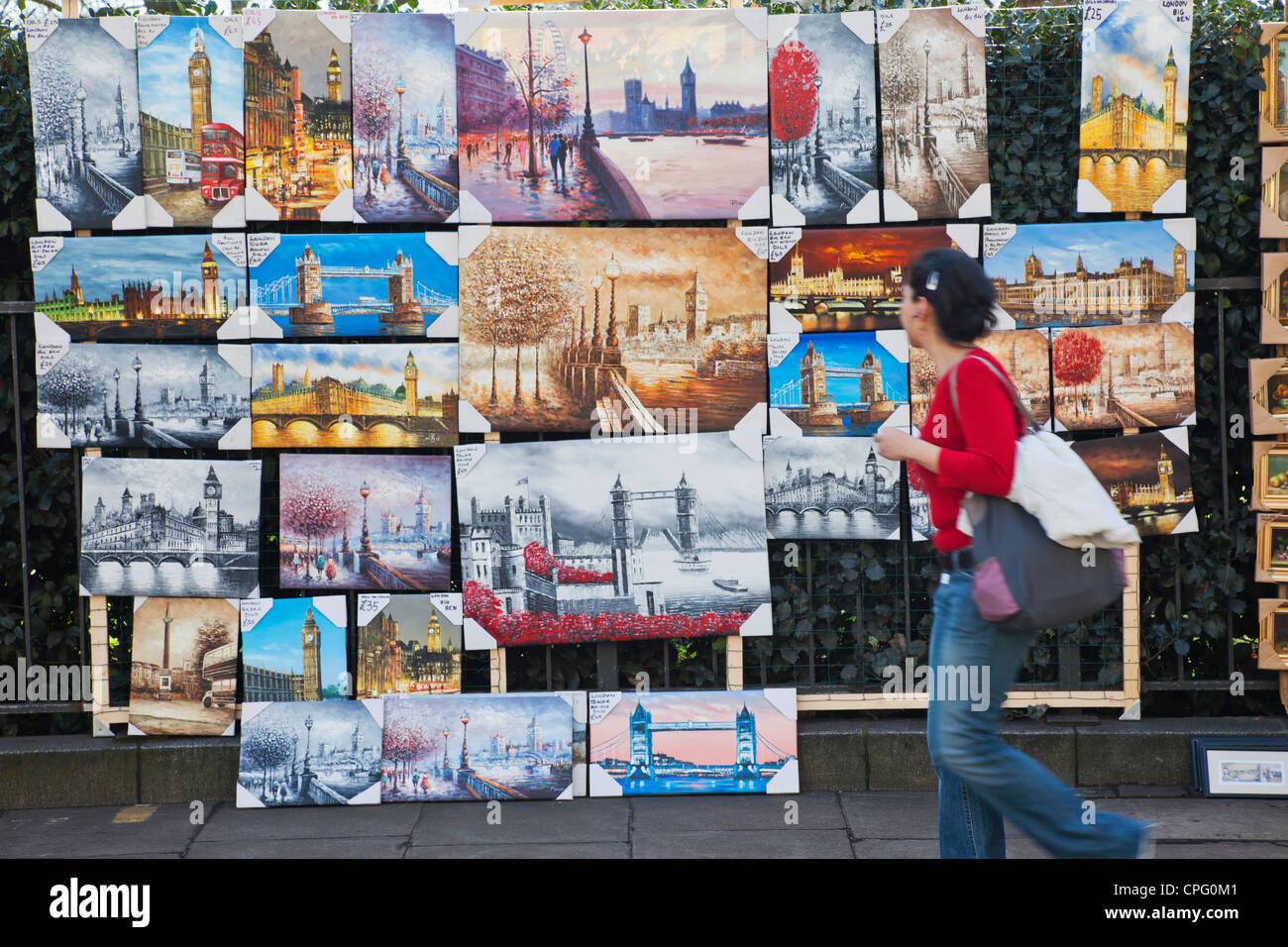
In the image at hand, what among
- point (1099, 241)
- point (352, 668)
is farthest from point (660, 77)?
point (352, 668)

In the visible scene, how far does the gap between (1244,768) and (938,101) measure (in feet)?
9.55

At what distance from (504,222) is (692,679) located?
207cm

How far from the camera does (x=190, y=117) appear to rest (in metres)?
4.71

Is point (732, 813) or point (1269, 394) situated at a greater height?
point (1269, 394)

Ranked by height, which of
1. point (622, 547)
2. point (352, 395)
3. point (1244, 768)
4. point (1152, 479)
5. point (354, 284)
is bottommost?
point (1244, 768)

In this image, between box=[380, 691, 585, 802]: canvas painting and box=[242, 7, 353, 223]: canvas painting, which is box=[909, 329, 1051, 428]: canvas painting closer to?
box=[380, 691, 585, 802]: canvas painting

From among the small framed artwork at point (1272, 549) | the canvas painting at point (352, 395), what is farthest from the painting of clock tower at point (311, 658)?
the small framed artwork at point (1272, 549)

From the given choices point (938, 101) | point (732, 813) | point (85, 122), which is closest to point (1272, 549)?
point (938, 101)

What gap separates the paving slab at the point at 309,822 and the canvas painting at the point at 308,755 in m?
0.04

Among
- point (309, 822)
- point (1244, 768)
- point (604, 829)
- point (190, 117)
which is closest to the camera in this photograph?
point (604, 829)

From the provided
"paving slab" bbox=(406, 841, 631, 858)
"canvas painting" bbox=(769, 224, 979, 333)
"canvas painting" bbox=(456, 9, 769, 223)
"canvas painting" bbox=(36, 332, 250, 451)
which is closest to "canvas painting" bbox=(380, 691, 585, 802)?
"paving slab" bbox=(406, 841, 631, 858)

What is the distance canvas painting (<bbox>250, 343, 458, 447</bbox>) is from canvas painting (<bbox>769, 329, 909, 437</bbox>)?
1.35 meters

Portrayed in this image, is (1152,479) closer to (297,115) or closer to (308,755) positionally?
(308,755)

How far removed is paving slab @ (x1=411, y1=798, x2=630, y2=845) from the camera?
14.0ft
